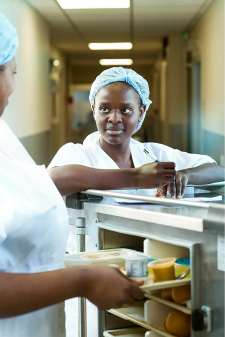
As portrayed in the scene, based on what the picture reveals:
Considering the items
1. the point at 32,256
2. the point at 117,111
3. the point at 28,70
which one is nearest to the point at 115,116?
the point at 117,111

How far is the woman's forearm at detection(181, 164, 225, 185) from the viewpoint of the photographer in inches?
45.9

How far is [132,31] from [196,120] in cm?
79

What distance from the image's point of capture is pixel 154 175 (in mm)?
1083

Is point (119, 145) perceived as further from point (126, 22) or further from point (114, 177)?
point (126, 22)

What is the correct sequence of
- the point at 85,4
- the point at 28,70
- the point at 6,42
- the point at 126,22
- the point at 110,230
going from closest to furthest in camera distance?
the point at 6,42, the point at 110,230, the point at 85,4, the point at 28,70, the point at 126,22

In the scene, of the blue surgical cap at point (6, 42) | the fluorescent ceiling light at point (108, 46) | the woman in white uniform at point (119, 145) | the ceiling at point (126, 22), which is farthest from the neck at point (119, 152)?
the fluorescent ceiling light at point (108, 46)

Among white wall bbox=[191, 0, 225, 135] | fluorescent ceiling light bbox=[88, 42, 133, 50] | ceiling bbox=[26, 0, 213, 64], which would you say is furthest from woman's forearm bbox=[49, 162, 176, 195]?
fluorescent ceiling light bbox=[88, 42, 133, 50]

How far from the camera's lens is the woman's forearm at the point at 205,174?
117 centimetres

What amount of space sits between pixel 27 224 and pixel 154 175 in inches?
15.0

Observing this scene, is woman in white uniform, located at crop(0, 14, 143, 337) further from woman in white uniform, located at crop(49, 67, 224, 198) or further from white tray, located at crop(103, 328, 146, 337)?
woman in white uniform, located at crop(49, 67, 224, 198)

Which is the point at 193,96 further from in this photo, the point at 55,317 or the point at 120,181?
the point at 55,317

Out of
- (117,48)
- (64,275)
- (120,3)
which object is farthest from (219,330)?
(120,3)

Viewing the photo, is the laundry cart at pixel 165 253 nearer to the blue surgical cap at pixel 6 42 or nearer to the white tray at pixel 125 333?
the white tray at pixel 125 333

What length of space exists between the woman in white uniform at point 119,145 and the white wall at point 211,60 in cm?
112
